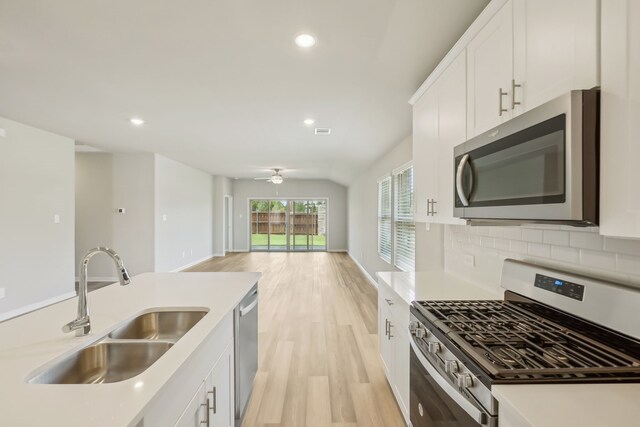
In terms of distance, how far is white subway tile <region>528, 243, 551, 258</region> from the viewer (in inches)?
62.0

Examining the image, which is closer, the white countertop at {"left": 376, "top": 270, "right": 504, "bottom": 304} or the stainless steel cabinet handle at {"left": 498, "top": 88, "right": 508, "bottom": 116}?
the stainless steel cabinet handle at {"left": 498, "top": 88, "right": 508, "bottom": 116}

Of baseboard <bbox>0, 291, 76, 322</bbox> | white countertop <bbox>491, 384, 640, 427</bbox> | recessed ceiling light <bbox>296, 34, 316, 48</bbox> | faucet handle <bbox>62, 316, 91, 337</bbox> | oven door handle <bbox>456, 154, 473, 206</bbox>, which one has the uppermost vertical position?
recessed ceiling light <bbox>296, 34, 316, 48</bbox>

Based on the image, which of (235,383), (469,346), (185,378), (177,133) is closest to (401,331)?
(469,346)

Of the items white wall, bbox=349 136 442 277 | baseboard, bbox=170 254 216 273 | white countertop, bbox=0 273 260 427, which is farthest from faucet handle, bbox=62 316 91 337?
baseboard, bbox=170 254 216 273

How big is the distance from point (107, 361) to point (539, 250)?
2131mm

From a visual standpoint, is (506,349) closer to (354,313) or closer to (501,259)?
(501,259)

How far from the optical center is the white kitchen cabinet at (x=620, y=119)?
2.71 ft

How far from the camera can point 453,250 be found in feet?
8.53

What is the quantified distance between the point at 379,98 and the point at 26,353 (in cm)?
295

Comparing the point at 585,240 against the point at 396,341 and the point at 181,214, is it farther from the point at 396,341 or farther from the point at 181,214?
the point at 181,214

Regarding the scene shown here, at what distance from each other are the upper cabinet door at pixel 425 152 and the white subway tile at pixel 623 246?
1015mm

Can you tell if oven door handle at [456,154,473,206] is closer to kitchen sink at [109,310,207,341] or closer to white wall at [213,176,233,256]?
kitchen sink at [109,310,207,341]

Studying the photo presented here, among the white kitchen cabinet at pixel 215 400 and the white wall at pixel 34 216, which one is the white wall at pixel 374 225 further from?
the white wall at pixel 34 216

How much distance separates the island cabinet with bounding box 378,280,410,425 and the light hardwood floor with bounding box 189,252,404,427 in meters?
0.25
